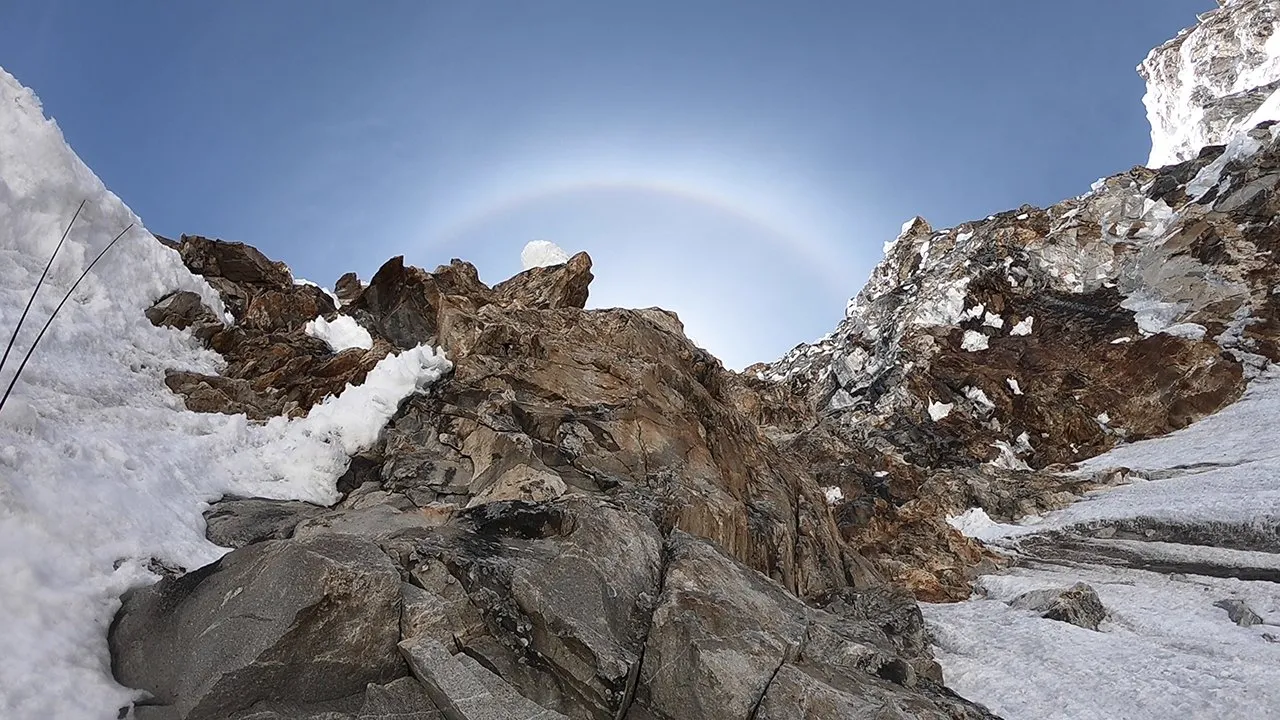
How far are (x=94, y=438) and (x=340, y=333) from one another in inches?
643

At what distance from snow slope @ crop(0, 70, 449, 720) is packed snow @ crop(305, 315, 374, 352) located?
4.52 m

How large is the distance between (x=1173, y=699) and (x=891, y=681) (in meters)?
8.57

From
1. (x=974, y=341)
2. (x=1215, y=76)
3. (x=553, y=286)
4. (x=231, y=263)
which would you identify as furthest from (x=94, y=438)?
(x=1215, y=76)

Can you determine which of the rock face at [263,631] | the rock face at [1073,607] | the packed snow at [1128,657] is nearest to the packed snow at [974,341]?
the packed snow at [1128,657]

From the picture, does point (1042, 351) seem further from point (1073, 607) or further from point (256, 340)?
point (256, 340)

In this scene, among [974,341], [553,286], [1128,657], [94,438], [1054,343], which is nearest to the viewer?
[94,438]

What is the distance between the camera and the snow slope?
9164 mm

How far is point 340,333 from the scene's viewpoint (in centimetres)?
3014

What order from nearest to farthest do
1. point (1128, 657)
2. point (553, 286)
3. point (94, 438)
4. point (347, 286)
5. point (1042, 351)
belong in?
point (94, 438)
point (1128, 657)
point (553, 286)
point (347, 286)
point (1042, 351)

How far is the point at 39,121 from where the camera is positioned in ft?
70.4

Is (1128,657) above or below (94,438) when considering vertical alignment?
above

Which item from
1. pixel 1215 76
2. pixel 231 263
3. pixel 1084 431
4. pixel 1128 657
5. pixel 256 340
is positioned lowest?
pixel 1128 657

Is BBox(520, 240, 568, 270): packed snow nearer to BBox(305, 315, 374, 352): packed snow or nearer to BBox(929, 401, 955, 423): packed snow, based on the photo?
BBox(305, 315, 374, 352): packed snow

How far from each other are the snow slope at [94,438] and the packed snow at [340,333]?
178 inches
